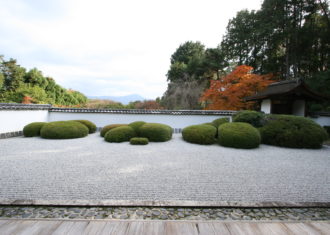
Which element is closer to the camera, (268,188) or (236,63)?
(268,188)

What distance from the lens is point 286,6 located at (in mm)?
11438

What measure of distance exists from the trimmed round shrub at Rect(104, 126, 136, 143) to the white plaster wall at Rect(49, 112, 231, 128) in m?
2.29

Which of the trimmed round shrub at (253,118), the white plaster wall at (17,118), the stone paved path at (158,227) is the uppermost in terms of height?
the trimmed round shrub at (253,118)

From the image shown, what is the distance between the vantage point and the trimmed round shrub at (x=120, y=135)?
230 inches

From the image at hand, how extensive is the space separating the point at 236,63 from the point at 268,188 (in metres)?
15.1

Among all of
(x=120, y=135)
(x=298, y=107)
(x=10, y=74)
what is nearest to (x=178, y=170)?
(x=120, y=135)

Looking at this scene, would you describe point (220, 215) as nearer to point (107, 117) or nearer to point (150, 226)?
point (150, 226)

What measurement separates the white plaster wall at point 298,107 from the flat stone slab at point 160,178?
476 centimetres

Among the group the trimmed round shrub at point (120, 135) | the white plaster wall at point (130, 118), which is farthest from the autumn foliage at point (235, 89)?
the trimmed round shrub at point (120, 135)

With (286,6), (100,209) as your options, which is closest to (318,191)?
(100,209)

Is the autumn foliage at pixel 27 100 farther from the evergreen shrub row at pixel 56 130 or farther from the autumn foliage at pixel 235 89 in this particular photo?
the autumn foliage at pixel 235 89

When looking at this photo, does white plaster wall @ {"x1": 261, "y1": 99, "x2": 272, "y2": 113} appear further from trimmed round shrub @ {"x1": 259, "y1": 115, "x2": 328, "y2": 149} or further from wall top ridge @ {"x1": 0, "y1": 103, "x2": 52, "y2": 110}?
wall top ridge @ {"x1": 0, "y1": 103, "x2": 52, "y2": 110}

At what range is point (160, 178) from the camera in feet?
9.34

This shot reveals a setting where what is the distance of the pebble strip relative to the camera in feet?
5.87
